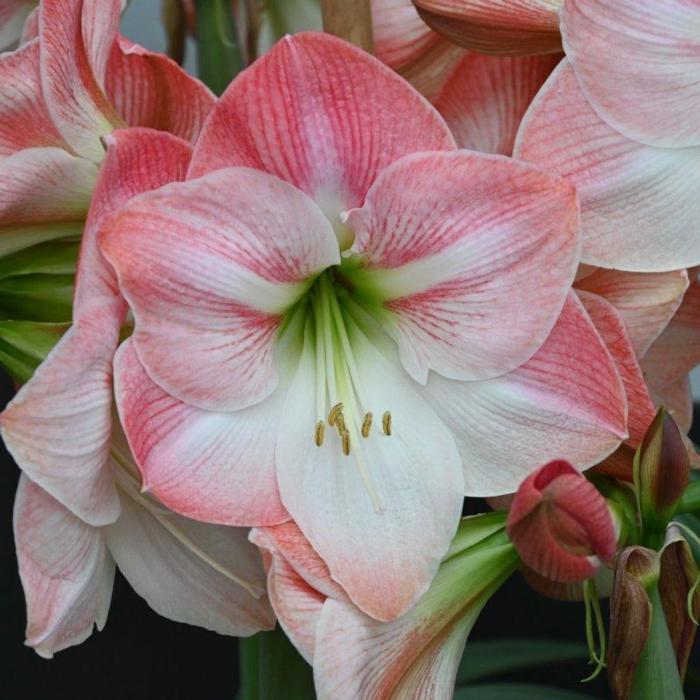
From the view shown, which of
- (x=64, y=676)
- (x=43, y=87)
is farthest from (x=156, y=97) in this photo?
(x=64, y=676)

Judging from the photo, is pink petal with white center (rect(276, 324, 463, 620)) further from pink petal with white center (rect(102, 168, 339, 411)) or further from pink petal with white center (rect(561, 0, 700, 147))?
pink petal with white center (rect(561, 0, 700, 147))

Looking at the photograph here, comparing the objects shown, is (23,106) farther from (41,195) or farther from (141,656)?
(141,656)

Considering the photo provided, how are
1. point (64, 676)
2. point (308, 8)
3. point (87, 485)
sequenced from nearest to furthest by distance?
point (87, 485)
point (308, 8)
point (64, 676)

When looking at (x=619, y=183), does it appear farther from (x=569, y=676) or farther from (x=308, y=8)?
(x=569, y=676)

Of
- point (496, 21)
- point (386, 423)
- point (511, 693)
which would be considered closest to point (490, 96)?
point (496, 21)

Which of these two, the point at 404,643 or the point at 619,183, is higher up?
the point at 619,183

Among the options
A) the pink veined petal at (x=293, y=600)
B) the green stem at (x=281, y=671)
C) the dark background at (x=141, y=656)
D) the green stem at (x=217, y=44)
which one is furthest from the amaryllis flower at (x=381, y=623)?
the dark background at (x=141, y=656)
